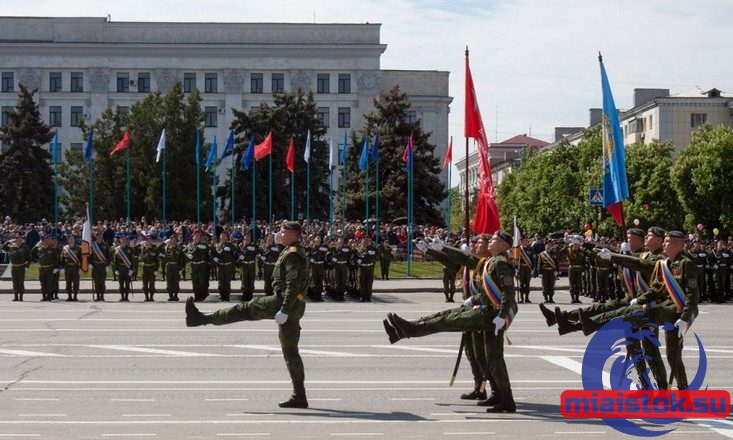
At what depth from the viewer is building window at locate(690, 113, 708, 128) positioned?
298 feet

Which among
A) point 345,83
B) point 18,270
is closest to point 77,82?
point 345,83

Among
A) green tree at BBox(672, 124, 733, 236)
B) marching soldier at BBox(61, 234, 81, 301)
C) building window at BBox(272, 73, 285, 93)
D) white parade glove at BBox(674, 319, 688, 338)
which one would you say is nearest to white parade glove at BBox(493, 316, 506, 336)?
white parade glove at BBox(674, 319, 688, 338)

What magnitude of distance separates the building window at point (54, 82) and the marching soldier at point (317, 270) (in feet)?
223

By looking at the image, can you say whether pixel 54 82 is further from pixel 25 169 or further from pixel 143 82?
pixel 25 169

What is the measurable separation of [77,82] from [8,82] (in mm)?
5257

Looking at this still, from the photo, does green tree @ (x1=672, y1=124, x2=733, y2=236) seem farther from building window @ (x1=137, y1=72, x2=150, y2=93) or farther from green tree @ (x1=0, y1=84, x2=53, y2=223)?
building window @ (x1=137, y1=72, x2=150, y2=93)

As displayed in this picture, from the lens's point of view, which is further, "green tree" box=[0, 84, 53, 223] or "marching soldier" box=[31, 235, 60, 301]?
"green tree" box=[0, 84, 53, 223]

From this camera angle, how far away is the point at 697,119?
91.0m

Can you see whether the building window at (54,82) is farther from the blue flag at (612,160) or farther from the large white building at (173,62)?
the blue flag at (612,160)

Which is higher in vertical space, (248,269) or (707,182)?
(707,182)

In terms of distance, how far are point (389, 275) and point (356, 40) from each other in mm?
55011

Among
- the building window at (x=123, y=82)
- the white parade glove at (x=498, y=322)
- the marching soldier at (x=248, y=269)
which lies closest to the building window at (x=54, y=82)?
the building window at (x=123, y=82)

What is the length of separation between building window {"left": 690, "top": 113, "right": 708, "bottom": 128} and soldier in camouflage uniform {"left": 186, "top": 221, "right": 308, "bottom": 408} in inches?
3274

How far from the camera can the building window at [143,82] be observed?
305 ft
